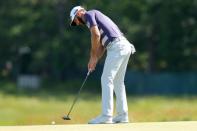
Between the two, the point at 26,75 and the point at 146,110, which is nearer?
the point at 146,110

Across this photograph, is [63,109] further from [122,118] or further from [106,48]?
[106,48]

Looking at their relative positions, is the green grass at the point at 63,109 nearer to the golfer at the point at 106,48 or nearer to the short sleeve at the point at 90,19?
the golfer at the point at 106,48

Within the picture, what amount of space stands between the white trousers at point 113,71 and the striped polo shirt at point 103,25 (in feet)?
0.28

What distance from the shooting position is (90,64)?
Answer: 11953 millimetres

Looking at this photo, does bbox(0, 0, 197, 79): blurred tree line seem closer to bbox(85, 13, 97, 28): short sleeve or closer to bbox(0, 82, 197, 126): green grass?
bbox(0, 82, 197, 126): green grass

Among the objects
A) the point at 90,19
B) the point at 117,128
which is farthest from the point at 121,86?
the point at 117,128

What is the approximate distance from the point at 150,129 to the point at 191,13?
50508 mm

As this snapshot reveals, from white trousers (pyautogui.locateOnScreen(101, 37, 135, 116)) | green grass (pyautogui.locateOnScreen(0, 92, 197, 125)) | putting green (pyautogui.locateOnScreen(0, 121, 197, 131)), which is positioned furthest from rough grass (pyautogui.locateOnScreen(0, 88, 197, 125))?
putting green (pyautogui.locateOnScreen(0, 121, 197, 131))

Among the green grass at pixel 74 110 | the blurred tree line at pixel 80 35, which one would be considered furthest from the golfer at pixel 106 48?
the blurred tree line at pixel 80 35

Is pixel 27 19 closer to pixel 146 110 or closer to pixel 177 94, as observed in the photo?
pixel 177 94

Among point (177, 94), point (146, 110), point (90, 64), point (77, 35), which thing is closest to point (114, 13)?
point (77, 35)

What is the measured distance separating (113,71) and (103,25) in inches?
25.8

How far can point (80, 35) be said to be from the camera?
6462 centimetres

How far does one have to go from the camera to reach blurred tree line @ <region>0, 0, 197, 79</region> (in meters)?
60.5
